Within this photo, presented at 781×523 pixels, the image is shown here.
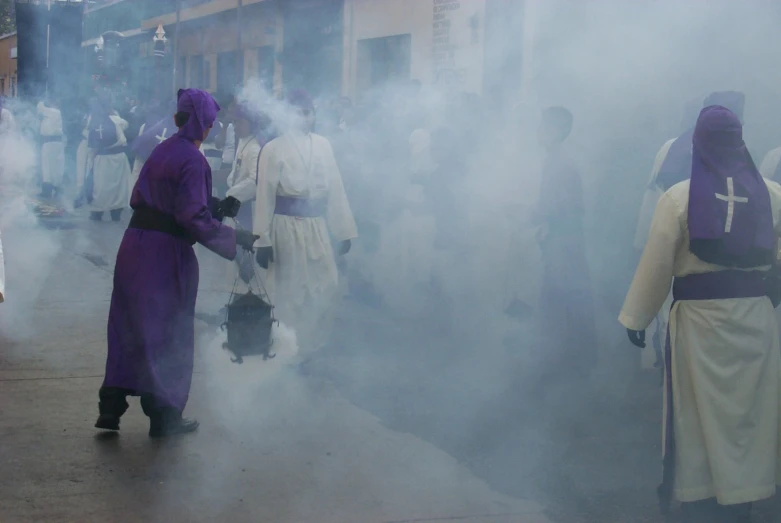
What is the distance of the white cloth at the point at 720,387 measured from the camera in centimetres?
347

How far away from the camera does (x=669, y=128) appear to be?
21.4 feet

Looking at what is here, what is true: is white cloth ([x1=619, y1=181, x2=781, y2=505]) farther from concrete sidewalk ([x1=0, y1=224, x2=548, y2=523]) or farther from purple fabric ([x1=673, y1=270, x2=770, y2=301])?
concrete sidewalk ([x1=0, y1=224, x2=548, y2=523])

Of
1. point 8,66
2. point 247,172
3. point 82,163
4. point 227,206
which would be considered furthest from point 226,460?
point 8,66

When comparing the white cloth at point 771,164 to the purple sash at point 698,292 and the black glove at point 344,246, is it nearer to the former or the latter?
the purple sash at point 698,292

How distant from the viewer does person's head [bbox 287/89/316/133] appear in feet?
18.7

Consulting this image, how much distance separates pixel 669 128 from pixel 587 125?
0.61 meters

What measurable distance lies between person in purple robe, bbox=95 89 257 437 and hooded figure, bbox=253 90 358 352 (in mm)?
1210

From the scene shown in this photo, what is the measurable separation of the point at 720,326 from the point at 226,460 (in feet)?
6.96

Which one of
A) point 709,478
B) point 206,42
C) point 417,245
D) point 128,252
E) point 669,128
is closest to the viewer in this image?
point 709,478

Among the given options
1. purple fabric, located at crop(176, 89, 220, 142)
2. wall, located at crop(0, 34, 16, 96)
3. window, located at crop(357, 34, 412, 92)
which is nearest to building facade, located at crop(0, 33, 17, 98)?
wall, located at crop(0, 34, 16, 96)

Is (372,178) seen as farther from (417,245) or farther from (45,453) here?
(45,453)

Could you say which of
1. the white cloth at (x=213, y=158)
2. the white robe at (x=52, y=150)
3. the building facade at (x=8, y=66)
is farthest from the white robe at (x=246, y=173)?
the white robe at (x=52, y=150)

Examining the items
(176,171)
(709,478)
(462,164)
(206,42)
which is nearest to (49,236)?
(206,42)

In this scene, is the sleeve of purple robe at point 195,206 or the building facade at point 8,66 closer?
the sleeve of purple robe at point 195,206
